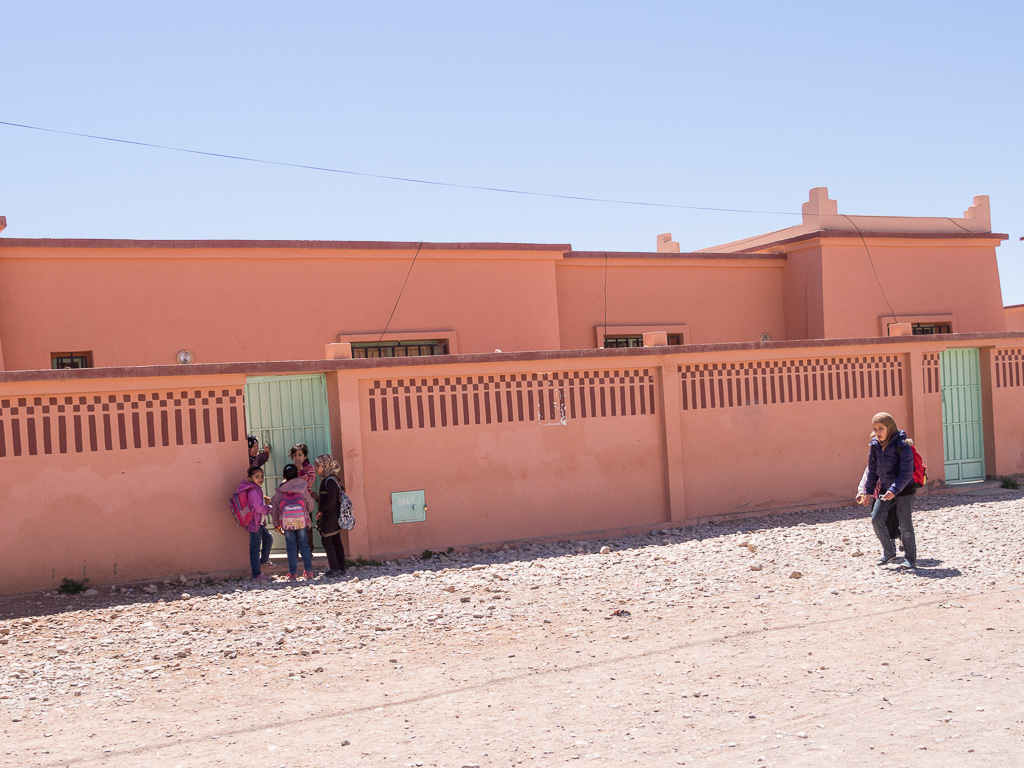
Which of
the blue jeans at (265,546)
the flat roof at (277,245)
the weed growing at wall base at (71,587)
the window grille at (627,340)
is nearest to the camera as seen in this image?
the weed growing at wall base at (71,587)

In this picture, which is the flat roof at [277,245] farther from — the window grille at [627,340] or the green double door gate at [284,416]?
the green double door gate at [284,416]

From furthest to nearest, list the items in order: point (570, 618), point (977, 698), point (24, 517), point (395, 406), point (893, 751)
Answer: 1. point (395, 406)
2. point (24, 517)
3. point (570, 618)
4. point (977, 698)
5. point (893, 751)

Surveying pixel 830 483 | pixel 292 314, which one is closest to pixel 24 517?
pixel 292 314

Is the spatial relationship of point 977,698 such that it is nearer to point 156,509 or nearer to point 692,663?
point 692,663

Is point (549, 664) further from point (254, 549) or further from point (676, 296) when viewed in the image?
point (676, 296)

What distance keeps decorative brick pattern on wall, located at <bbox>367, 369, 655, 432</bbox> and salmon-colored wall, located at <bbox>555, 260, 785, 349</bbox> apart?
4816 mm

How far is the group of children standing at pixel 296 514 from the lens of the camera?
10.3 m

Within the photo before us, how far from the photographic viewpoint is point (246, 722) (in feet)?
19.2

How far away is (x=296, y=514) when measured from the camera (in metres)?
10.2

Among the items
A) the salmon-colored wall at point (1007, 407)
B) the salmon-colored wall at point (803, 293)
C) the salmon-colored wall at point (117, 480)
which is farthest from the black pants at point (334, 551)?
the salmon-colored wall at point (803, 293)

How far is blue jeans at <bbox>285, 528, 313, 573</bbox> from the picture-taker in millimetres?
10250

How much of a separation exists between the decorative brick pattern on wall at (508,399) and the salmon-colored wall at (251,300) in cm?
422

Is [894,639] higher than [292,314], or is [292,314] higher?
[292,314]

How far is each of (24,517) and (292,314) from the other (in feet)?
20.5
